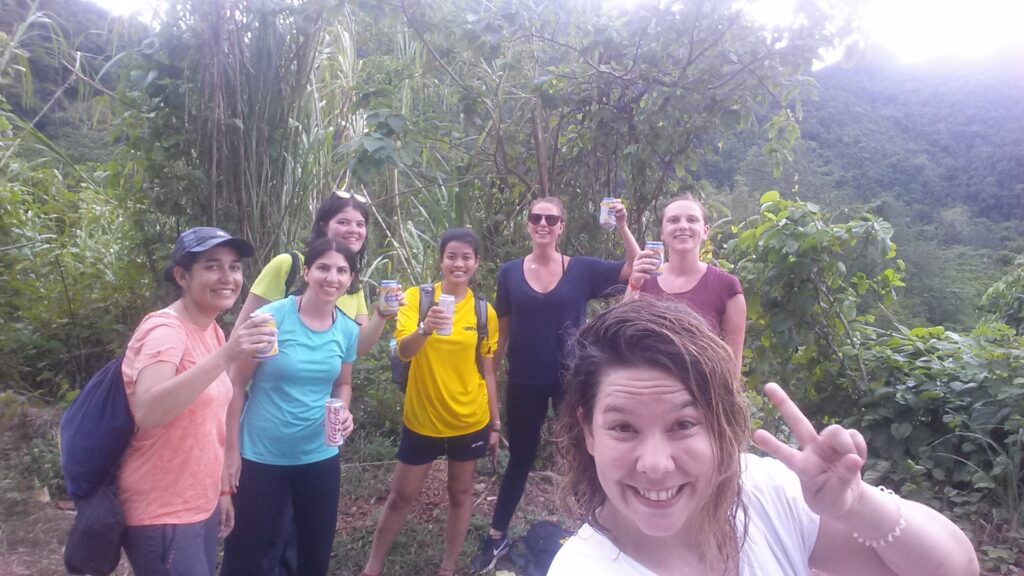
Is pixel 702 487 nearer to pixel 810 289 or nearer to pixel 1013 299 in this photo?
pixel 810 289

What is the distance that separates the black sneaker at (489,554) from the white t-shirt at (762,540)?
2190 mm

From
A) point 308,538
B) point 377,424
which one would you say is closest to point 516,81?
point 377,424

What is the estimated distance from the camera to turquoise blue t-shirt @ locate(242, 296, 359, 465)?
94.1 inches

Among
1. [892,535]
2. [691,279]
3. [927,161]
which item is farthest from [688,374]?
[927,161]

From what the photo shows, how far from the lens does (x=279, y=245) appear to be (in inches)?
175

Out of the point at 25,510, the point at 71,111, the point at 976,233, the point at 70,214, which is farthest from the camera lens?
the point at 976,233

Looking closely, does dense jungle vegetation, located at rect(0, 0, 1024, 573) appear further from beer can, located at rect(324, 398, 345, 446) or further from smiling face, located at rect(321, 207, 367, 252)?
beer can, located at rect(324, 398, 345, 446)

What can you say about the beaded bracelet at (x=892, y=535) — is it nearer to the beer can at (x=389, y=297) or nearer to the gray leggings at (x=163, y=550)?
the gray leggings at (x=163, y=550)

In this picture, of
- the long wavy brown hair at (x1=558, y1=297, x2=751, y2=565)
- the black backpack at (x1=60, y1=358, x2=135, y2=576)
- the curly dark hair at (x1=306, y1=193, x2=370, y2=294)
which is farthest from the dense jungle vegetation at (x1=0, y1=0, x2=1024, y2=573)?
the long wavy brown hair at (x1=558, y1=297, x2=751, y2=565)

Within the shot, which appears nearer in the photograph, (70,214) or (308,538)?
(308,538)

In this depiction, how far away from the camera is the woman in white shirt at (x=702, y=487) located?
43.1 inches

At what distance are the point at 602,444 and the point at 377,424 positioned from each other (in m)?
3.82

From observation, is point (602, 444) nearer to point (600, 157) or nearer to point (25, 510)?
point (600, 157)

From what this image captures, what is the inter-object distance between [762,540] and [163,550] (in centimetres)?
158
